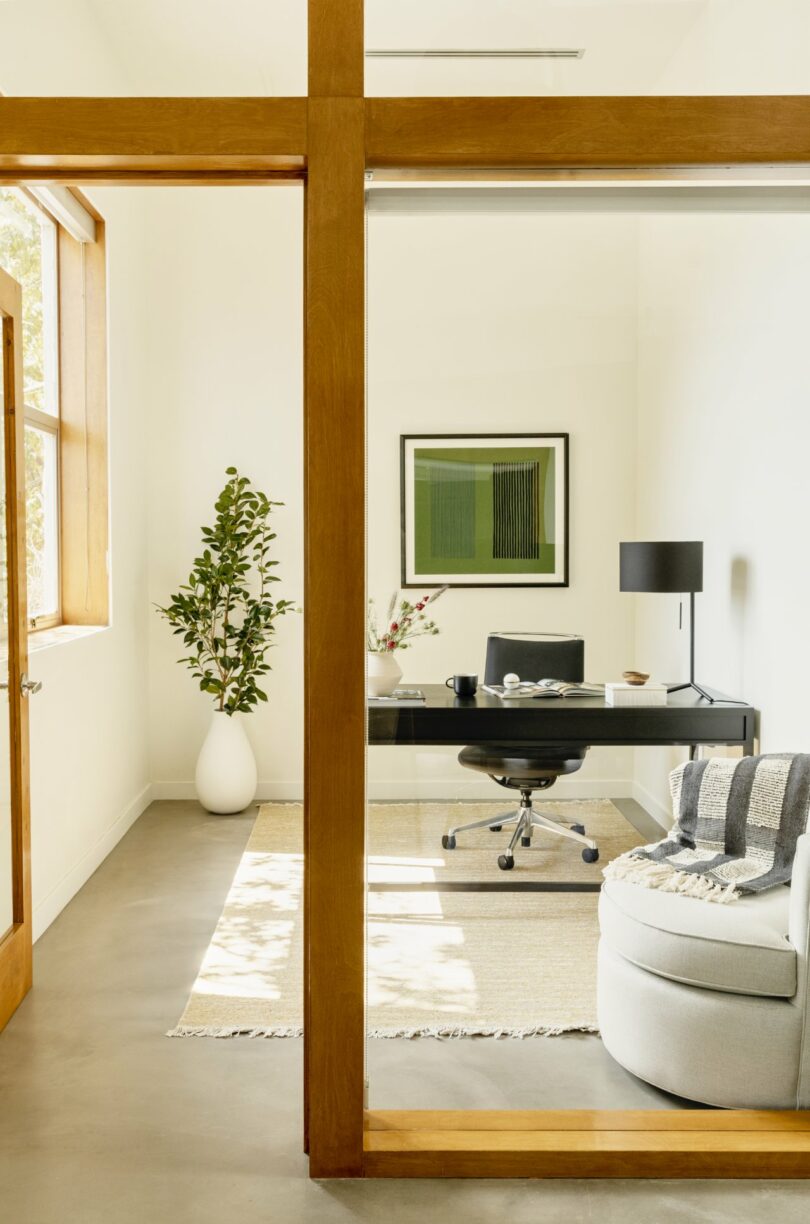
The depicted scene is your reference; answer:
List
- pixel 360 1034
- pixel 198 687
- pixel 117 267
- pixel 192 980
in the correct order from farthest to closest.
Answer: pixel 198 687 < pixel 117 267 < pixel 192 980 < pixel 360 1034

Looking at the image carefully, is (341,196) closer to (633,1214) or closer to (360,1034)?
(360,1034)

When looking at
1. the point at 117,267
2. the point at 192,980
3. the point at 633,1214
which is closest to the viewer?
the point at 633,1214

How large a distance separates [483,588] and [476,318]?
60 centimetres

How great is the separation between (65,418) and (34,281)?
0.62 m

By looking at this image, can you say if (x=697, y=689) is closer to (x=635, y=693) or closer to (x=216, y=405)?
(x=635, y=693)

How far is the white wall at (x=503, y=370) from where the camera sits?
2.25 metres

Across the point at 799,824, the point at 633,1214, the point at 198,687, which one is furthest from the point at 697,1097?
the point at 198,687

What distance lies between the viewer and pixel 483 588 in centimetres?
231

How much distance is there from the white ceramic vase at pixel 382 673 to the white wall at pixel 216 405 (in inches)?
38.4

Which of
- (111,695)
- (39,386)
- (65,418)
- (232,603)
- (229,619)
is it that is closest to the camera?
(39,386)

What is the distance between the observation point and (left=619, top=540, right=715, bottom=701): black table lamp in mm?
2268

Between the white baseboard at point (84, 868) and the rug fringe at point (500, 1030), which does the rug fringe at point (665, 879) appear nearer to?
the rug fringe at point (500, 1030)

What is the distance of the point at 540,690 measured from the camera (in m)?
2.32

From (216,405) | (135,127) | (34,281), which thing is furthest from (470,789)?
(34,281)
